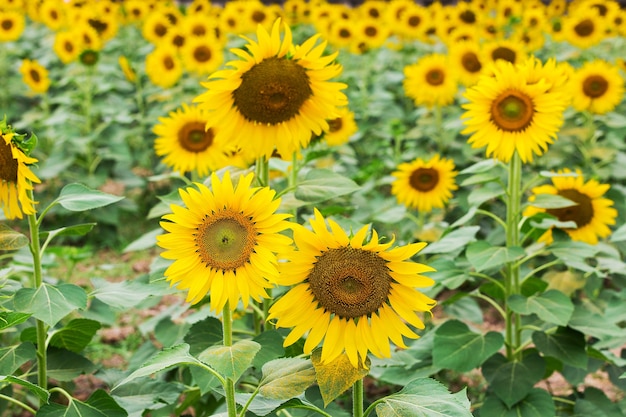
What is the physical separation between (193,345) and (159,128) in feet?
3.82

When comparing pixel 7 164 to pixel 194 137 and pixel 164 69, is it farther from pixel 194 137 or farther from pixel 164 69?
pixel 164 69

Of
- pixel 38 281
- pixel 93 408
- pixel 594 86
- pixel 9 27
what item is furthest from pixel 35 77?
pixel 93 408

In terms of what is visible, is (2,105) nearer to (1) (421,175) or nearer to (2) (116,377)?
(1) (421,175)

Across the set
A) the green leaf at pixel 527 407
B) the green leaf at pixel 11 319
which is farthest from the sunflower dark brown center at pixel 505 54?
the green leaf at pixel 11 319

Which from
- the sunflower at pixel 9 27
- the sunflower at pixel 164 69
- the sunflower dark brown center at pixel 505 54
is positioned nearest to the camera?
the sunflower dark brown center at pixel 505 54

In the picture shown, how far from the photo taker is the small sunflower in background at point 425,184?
12.9 ft

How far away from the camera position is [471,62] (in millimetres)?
5172

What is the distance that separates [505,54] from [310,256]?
3.49 metres

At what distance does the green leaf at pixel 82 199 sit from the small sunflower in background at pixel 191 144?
776 mm

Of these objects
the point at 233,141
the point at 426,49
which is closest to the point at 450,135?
the point at 426,49

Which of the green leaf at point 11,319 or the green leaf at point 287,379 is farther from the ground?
the green leaf at point 11,319

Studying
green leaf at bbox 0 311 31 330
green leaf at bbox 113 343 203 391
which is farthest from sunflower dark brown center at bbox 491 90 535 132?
green leaf at bbox 0 311 31 330

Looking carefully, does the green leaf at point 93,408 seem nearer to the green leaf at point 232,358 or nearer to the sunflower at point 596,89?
the green leaf at point 232,358

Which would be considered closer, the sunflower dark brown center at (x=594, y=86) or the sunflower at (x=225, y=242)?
the sunflower at (x=225, y=242)
